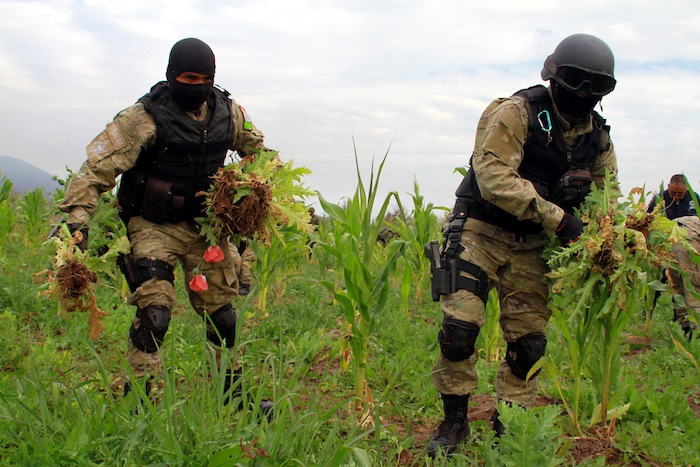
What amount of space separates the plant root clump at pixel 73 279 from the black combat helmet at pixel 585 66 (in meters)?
2.91

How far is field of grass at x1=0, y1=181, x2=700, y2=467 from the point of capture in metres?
2.64

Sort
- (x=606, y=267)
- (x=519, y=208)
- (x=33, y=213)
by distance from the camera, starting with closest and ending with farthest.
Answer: (x=606, y=267), (x=519, y=208), (x=33, y=213)

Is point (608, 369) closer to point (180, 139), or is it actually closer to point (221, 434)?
point (221, 434)

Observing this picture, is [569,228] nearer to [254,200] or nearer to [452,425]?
[452,425]

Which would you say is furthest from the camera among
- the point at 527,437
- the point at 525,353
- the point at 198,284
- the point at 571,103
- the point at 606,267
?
the point at 198,284

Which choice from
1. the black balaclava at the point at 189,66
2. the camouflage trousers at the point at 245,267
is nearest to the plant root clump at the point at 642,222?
the black balaclava at the point at 189,66

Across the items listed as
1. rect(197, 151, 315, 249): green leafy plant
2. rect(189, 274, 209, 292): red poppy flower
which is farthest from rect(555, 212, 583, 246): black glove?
rect(189, 274, 209, 292): red poppy flower

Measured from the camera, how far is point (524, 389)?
431 centimetres

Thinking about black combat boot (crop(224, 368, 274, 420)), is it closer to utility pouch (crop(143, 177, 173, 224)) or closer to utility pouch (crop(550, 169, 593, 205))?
utility pouch (crop(143, 177, 173, 224))

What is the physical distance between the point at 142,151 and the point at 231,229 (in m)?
0.76

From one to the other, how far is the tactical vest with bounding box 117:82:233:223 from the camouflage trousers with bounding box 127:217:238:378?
0.31 ft

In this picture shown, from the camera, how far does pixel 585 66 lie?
3992 mm

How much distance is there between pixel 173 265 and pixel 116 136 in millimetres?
899

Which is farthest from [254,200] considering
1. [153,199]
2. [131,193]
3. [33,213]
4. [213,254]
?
[33,213]
